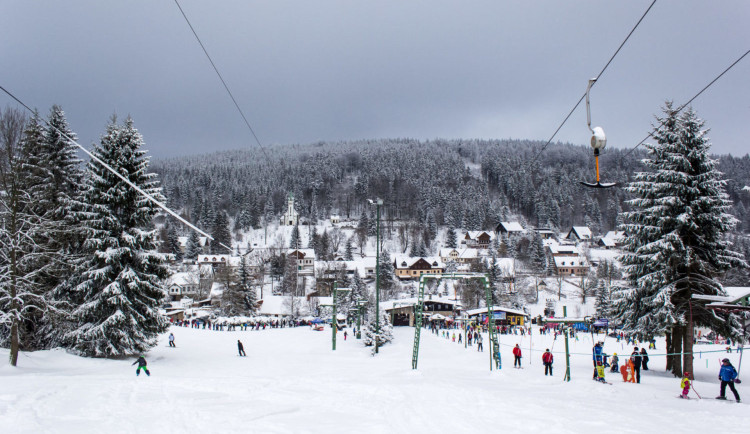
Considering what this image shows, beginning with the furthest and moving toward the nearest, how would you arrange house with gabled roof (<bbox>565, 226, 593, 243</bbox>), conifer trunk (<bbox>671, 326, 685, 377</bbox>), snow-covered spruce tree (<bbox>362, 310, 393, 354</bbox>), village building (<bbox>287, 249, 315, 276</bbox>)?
house with gabled roof (<bbox>565, 226, 593, 243</bbox>)
village building (<bbox>287, 249, 315, 276</bbox>)
snow-covered spruce tree (<bbox>362, 310, 393, 354</bbox>)
conifer trunk (<bbox>671, 326, 685, 377</bbox>)

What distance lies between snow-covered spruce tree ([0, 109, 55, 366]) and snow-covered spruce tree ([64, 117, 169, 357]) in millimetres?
3172

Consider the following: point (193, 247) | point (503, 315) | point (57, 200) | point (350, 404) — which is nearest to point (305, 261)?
point (193, 247)

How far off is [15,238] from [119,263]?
221 inches

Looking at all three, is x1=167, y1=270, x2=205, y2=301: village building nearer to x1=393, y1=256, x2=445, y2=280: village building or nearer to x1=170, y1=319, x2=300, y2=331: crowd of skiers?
x1=170, y1=319, x2=300, y2=331: crowd of skiers


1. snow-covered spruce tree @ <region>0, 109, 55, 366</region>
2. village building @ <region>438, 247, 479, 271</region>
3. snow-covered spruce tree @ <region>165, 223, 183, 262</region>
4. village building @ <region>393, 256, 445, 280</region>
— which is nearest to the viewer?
snow-covered spruce tree @ <region>0, 109, 55, 366</region>

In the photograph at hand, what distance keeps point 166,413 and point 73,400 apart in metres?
2.88

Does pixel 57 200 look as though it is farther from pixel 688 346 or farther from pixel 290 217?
pixel 290 217

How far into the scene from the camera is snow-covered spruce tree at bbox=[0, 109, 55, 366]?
708 inches

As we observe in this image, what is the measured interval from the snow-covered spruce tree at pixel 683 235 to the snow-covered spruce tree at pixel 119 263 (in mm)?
23207

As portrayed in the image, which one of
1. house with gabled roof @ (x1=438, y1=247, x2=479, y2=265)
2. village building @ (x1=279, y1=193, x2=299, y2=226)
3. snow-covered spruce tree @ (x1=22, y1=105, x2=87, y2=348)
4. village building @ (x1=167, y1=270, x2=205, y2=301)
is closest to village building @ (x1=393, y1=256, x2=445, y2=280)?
house with gabled roof @ (x1=438, y1=247, x2=479, y2=265)

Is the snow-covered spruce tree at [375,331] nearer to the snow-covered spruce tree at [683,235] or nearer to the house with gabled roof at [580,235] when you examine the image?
the snow-covered spruce tree at [683,235]

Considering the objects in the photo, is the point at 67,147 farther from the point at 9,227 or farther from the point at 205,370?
the point at 205,370

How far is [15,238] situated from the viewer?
1831cm

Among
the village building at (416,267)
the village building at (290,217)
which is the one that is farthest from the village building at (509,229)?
the village building at (290,217)
